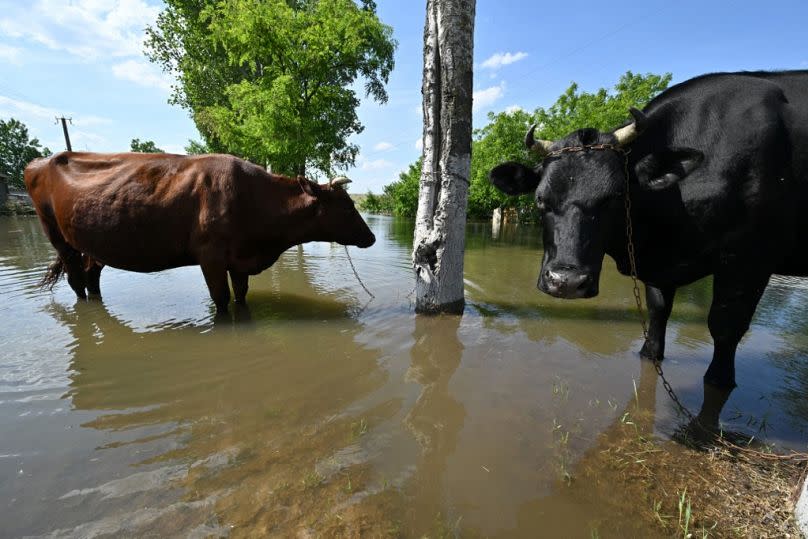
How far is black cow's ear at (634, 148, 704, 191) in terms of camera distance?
2350 millimetres

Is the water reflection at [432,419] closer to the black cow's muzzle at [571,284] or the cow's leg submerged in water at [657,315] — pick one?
the black cow's muzzle at [571,284]

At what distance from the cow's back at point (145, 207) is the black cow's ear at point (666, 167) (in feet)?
13.9

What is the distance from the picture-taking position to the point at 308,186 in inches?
A: 192

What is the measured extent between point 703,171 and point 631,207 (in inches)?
19.5

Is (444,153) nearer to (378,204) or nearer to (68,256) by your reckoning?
(68,256)

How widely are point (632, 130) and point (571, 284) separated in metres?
1.13

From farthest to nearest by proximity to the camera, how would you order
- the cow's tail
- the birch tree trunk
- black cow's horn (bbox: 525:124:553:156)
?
the cow's tail < the birch tree trunk < black cow's horn (bbox: 525:124:553:156)

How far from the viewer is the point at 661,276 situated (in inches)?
112

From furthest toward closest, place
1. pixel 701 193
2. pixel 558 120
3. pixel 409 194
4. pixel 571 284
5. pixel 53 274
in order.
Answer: pixel 409 194 → pixel 558 120 → pixel 53 274 → pixel 701 193 → pixel 571 284

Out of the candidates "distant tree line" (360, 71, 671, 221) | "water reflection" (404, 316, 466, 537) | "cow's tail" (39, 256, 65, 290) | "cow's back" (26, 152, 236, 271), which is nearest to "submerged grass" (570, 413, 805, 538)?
"water reflection" (404, 316, 466, 537)

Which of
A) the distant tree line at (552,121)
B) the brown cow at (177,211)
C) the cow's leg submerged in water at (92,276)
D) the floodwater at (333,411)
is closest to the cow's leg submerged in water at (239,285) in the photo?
the brown cow at (177,211)

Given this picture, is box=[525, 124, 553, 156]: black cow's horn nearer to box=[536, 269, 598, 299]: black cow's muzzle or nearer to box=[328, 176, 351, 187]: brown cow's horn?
box=[536, 269, 598, 299]: black cow's muzzle

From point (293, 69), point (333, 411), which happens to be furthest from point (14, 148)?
point (333, 411)

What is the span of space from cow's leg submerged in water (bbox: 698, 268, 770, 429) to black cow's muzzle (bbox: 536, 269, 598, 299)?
1074 mm
